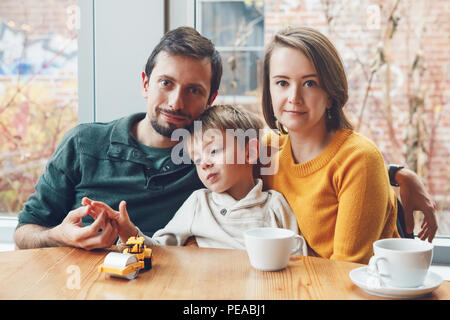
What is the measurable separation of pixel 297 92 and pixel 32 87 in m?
1.26

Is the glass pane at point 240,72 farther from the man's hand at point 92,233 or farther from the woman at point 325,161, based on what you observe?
the man's hand at point 92,233

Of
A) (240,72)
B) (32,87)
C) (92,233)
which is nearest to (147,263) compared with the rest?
(92,233)

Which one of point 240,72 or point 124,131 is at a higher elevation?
point 240,72

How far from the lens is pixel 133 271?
2.95ft

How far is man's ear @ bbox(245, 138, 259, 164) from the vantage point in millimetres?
1360

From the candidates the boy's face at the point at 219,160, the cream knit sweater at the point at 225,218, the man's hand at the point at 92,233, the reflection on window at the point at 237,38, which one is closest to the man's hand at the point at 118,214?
the man's hand at the point at 92,233

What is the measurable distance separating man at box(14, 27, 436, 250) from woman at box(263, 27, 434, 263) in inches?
7.9

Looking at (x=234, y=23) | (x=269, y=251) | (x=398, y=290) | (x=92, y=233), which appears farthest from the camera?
(x=234, y=23)

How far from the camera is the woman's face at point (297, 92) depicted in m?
1.28

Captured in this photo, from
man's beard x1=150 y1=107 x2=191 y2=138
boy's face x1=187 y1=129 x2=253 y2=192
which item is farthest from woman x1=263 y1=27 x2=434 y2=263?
man's beard x1=150 y1=107 x2=191 y2=138

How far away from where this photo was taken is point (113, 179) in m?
1.45

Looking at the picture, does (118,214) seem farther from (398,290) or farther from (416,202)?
(416,202)
